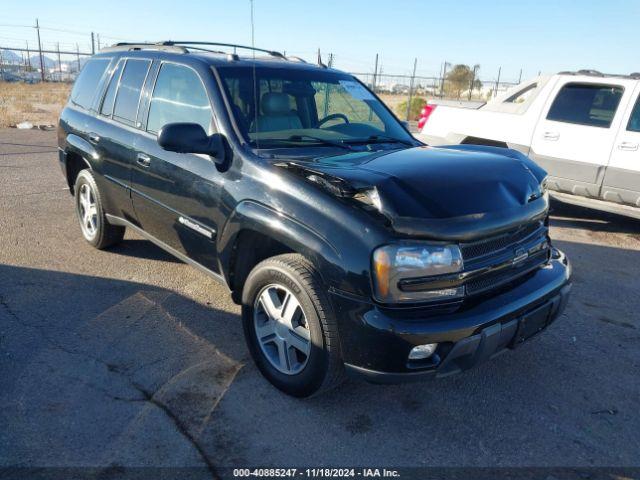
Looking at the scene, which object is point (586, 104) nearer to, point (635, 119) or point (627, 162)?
point (635, 119)

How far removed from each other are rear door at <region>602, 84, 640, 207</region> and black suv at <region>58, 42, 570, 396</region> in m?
3.52

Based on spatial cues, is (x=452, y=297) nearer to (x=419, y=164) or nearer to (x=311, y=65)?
(x=419, y=164)

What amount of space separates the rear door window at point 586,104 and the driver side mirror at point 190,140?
5198 mm

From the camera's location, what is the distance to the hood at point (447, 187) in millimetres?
2537

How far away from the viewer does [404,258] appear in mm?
2463

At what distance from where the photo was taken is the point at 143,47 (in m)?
4.61

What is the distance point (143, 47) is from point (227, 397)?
10.7ft

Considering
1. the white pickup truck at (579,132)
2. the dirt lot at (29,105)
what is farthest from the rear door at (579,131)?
the dirt lot at (29,105)

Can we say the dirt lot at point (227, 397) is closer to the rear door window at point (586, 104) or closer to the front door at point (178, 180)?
the front door at point (178, 180)

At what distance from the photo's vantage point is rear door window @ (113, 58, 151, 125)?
4.26 m

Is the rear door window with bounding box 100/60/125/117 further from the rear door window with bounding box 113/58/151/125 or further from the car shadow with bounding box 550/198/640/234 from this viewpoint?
the car shadow with bounding box 550/198/640/234

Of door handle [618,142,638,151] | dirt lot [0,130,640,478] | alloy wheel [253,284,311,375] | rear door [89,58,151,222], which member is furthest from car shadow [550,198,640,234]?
rear door [89,58,151,222]

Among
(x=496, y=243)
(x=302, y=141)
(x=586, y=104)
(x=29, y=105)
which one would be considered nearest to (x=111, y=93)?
(x=302, y=141)

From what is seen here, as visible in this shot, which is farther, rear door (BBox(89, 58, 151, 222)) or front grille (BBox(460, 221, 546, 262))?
rear door (BBox(89, 58, 151, 222))
